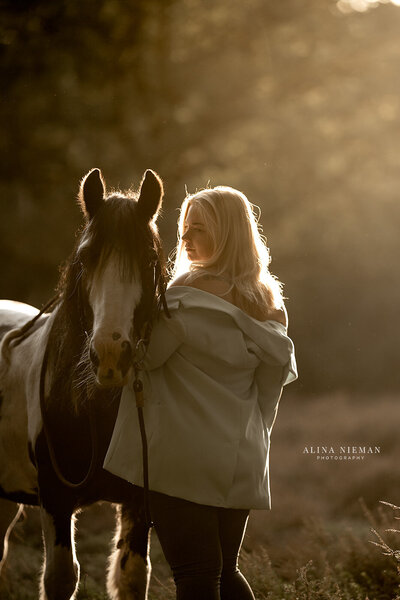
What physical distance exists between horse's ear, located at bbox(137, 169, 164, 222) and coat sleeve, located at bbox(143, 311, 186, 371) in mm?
418

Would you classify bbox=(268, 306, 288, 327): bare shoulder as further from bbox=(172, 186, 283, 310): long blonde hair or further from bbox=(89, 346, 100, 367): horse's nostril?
bbox=(89, 346, 100, 367): horse's nostril

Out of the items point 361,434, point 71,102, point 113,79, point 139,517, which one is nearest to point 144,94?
point 113,79

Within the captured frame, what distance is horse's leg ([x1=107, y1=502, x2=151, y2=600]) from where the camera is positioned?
9.49 ft

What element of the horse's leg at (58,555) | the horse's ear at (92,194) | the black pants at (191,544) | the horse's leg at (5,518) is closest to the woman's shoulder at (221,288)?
the horse's ear at (92,194)

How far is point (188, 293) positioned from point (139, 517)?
3.53 feet

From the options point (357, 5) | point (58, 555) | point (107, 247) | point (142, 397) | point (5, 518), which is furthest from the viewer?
point (357, 5)

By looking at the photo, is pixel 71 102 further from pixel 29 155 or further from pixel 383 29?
pixel 383 29

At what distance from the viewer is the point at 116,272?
2.27 m

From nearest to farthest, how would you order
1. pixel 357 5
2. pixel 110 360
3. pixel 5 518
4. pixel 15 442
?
pixel 110 360 → pixel 15 442 → pixel 5 518 → pixel 357 5

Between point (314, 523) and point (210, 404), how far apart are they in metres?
3.77

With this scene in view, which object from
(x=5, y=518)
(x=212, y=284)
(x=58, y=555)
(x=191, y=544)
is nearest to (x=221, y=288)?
(x=212, y=284)

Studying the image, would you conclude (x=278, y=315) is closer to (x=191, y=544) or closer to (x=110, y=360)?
(x=110, y=360)

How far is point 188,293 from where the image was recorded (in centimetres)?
229

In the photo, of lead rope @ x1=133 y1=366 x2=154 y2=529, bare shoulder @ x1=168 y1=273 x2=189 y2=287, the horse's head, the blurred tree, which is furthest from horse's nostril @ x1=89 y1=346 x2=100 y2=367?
the blurred tree
